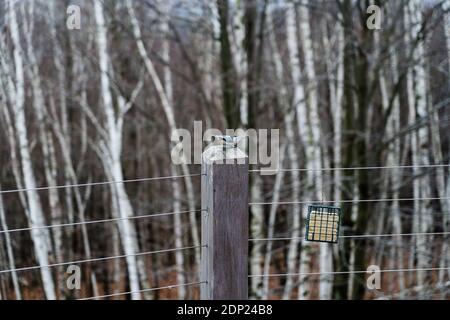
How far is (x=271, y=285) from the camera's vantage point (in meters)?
10.1

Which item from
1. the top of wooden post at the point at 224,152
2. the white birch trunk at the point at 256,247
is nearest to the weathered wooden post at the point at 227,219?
the top of wooden post at the point at 224,152

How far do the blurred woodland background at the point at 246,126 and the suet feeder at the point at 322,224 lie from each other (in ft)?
1.21

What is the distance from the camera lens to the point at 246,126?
5.98 meters

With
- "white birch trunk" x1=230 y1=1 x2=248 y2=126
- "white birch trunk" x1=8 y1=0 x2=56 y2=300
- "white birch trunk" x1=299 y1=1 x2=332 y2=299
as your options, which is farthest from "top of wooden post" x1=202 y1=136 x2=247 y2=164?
"white birch trunk" x1=8 y1=0 x2=56 y2=300

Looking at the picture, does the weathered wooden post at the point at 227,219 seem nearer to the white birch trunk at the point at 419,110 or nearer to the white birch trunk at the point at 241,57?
the white birch trunk at the point at 419,110

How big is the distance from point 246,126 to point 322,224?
11.8ft

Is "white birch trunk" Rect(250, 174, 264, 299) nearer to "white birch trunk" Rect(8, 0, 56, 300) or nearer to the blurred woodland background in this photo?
the blurred woodland background

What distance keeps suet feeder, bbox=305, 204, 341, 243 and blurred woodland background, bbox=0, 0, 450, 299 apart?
0.37 m

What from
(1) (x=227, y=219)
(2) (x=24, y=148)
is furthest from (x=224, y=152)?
(2) (x=24, y=148)

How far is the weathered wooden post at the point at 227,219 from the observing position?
86.8 inches

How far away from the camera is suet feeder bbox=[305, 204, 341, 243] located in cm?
245

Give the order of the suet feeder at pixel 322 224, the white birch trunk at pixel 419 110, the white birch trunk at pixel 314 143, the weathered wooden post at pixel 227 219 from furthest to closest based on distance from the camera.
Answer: the white birch trunk at pixel 314 143
the white birch trunk at pixel 419 110
the suet feeder at pixel 322 224
the weathered wooden post at pixel 227 219

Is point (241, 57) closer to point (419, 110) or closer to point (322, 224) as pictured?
point (419, 110)
